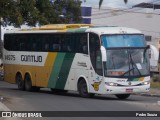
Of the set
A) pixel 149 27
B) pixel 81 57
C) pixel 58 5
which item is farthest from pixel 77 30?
pixel 149 27

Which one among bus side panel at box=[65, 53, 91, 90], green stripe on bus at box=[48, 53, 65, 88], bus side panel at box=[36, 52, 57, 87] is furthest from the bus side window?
bus side panel at box=[36, 52, 57, 87]

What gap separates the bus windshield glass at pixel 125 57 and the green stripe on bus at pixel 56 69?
12.3 ft

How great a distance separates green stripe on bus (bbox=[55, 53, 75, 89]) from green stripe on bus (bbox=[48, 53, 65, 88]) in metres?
0.26

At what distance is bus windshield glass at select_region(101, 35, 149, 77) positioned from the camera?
23.9 m

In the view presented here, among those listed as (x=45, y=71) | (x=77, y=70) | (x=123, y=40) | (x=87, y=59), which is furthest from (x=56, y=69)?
(x=123, y=40)

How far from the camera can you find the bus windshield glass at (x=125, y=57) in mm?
23859

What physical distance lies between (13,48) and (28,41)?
2.27 m

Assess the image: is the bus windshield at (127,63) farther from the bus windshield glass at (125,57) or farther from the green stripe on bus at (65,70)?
the green stripe on bus at (65,70)

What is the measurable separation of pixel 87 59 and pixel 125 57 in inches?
75.0

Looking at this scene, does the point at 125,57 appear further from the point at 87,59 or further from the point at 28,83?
the point at 28,83

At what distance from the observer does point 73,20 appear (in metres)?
55.0

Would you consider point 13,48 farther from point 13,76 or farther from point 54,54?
point 54,54

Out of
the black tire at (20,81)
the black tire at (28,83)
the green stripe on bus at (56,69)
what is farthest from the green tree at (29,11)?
the green stripe on bus at (56,69)

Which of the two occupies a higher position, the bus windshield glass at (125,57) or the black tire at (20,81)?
the bus windshield glass at (125,57)
